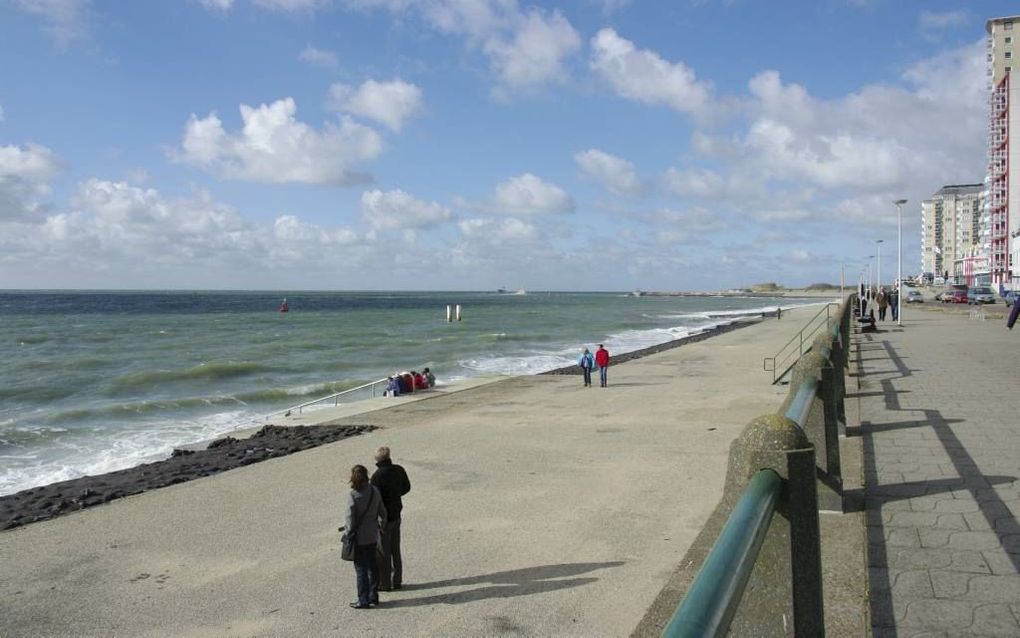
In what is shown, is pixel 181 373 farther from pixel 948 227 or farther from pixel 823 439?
pixel 948 227

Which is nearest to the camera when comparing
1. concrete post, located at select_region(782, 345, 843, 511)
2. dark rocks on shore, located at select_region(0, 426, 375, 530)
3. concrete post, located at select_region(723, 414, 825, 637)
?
concrete post, located at select_region(723, 414, 825, 637)

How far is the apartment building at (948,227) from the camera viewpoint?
172 m

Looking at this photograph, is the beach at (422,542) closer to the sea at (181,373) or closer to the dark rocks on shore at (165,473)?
the dark rocks on shore at (165,473)

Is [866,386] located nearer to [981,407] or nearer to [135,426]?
[981,407]

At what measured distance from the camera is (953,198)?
7283 inches

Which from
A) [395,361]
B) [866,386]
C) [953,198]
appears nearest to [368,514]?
[866,386]

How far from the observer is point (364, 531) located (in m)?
6.23

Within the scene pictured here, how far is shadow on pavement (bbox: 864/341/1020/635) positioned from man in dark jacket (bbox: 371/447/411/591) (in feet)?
12.8

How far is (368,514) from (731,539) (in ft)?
16.4

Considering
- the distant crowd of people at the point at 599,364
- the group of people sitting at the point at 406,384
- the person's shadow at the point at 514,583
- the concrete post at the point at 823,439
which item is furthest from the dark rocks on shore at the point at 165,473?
the concrete post at the point at 823,439

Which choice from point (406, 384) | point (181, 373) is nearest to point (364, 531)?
point (406, 384)

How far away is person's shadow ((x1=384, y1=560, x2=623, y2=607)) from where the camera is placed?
6312 millimetres

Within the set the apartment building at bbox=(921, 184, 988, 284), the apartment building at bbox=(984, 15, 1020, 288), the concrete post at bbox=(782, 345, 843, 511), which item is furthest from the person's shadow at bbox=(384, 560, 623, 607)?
the apartment building at bbox=(921, 184, 988, 284)

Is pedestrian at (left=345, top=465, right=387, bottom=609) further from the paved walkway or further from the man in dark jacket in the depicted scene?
the paved walkway
